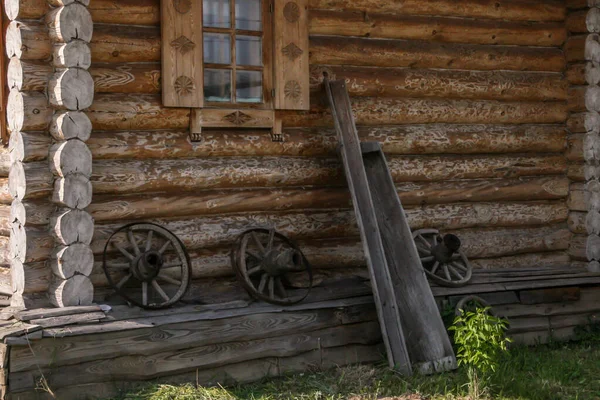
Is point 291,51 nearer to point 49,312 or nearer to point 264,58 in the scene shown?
point 264,58

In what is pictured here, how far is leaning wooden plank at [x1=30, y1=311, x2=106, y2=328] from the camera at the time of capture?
6.74 m

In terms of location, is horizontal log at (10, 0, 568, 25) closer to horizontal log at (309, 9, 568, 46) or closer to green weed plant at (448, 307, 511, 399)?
horizontal log at (309, 9, 568, 46)

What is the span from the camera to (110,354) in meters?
6.88

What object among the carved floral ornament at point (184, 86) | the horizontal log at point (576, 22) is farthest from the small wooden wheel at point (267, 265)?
the horizontal log at point (576, 22)

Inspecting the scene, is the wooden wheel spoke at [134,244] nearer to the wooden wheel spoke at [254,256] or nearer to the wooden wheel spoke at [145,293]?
the wooden wheel spoke at [145,293]

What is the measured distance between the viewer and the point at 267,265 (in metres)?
7.93

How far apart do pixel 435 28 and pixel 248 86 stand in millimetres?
2242

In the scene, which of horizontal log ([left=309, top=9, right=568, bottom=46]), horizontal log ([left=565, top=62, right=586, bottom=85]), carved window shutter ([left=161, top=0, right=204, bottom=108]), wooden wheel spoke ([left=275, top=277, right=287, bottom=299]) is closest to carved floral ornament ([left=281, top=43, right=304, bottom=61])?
horizontal log ([left=309, top=9, right=568, bottom=46])

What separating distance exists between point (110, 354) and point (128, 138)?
6.13 feet

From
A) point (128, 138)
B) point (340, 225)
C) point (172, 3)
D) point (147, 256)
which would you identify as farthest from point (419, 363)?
point (172, 3)

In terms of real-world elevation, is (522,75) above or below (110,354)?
above

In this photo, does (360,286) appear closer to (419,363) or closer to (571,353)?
(419,363)

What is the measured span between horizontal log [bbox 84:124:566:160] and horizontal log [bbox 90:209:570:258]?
0.58m

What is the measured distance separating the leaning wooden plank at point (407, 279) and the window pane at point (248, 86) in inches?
44.5
